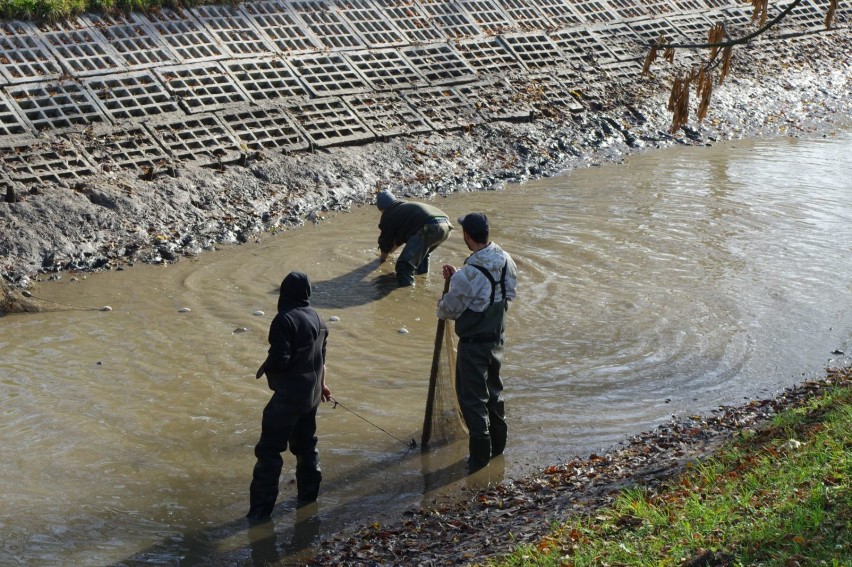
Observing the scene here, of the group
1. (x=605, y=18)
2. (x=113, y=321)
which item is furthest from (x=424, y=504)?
(x=605, y=18)

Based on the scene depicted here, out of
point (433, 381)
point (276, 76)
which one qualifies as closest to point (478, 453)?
point (433, 381)

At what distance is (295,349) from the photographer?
6.73 metres

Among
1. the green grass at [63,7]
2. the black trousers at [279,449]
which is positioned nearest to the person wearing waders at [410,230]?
the black trousers at [279,449]

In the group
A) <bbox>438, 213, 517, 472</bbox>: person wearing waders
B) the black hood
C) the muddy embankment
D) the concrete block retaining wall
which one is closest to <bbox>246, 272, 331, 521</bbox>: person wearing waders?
the black hood

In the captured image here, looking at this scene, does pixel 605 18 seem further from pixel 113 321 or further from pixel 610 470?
pixel 610 470

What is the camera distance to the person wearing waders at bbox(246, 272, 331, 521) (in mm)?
6672

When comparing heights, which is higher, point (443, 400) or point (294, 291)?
point (294, 291)

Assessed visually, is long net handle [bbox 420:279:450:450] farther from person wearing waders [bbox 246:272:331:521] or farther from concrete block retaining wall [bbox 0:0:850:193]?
concrete block retaining wall [bbox 0:0:850:193]

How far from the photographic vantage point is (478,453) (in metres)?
7.66

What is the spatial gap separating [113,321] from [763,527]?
716 centimetres

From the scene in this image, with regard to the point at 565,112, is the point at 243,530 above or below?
below

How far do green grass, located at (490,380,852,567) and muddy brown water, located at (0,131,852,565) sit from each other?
153 centimetres

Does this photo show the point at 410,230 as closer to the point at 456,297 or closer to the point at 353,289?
the point at 353,289

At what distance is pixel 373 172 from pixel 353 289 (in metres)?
4.02
